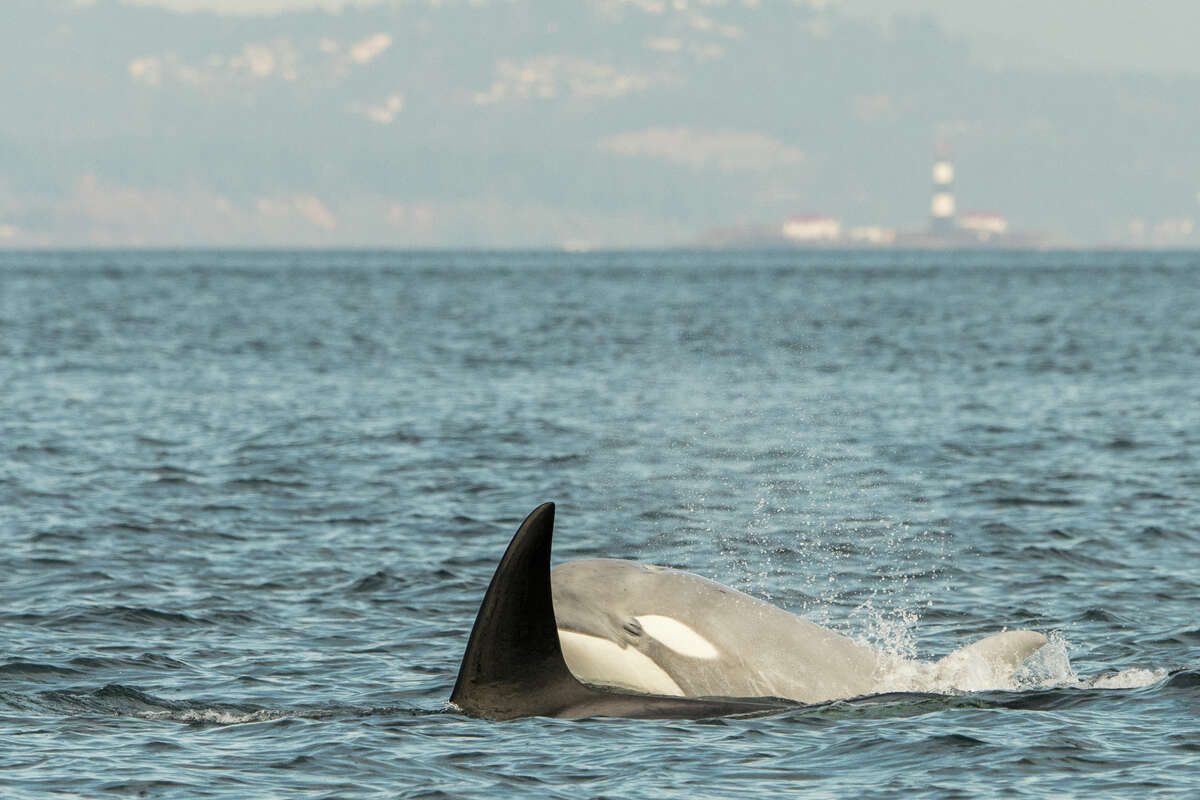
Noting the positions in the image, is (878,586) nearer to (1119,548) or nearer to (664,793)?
(1119,548)

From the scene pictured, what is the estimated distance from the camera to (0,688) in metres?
13.8

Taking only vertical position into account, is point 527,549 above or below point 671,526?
above

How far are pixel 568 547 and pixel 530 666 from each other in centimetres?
955

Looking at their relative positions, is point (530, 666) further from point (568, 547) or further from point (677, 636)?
point (568, 547)

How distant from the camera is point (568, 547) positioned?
67.3ft

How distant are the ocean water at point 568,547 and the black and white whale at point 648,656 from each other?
0.20 metres

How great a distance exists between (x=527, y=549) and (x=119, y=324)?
2630 inches

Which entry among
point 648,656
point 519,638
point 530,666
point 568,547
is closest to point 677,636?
point 648,656

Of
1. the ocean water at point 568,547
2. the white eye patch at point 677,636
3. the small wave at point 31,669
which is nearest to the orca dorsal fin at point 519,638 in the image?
the ocean water at point 568,547

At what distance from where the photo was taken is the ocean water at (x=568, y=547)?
Result: 11.2 m

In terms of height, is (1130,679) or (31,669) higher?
(1130,679)

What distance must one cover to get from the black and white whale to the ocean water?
0.64 ft

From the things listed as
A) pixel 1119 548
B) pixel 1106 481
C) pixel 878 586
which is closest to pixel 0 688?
pixel 878 586

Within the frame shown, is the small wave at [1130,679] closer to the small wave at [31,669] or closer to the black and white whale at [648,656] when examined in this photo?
the black and white whale at [648,656]
